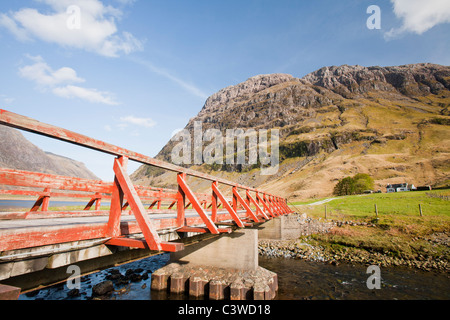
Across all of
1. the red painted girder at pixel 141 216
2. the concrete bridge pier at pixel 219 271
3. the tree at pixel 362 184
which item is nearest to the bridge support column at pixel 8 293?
the red painted girder at pixel 141 216

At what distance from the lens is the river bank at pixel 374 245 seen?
16.5 metres

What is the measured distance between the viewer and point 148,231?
346cm

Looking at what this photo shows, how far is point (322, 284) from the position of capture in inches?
497

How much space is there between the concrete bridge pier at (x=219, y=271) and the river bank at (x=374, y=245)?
9.56 m

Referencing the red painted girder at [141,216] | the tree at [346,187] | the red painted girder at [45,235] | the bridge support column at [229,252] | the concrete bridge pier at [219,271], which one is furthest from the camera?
the tree at [346,187]

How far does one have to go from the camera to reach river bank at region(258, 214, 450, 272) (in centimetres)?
1649

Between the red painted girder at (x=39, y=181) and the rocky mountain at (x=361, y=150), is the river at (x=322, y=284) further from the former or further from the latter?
the rocky mountain at (x=361, y=150)

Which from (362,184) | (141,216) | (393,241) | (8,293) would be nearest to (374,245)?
(393,241)

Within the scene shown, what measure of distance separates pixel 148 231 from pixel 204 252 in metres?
7.93

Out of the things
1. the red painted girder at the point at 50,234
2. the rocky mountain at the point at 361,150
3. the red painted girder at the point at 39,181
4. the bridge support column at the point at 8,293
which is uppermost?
the rocky mountain at the point at 361,150

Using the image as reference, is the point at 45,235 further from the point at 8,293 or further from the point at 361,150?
the point at 361,150

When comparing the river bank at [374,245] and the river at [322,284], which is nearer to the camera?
the river at [322,284]

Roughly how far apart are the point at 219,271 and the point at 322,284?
22.0 feet
